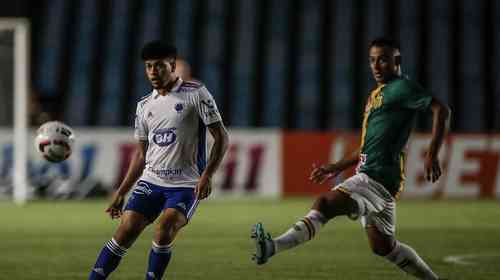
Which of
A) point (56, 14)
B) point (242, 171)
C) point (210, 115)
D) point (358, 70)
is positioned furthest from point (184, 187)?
point (56, 14)

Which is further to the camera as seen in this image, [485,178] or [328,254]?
[485,178]

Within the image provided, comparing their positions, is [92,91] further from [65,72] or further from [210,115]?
[210,115]

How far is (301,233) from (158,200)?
36.3 inches

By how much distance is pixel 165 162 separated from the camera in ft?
21.6

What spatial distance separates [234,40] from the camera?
23.9 metres

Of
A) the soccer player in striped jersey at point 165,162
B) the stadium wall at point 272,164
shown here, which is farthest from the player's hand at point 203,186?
the stadium wall at point 272,164

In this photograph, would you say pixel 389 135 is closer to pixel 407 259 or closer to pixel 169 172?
pixel 407 259

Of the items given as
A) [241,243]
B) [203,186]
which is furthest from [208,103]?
[241,243]

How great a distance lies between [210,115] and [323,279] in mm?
1877

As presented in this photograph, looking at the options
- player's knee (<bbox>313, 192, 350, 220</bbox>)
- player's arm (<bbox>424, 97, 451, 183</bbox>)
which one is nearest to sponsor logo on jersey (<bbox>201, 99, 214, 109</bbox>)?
player's knee (<bbox>313, 192, 350, 220</bbox>)

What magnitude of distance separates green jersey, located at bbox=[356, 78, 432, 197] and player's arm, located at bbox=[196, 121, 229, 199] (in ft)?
2.90

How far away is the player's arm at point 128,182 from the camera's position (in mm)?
6699

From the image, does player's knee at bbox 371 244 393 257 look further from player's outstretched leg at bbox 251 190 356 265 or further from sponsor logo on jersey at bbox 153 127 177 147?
sponsor logo on jersey at bbox 153 127 177 147

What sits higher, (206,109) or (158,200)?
(206,109)
